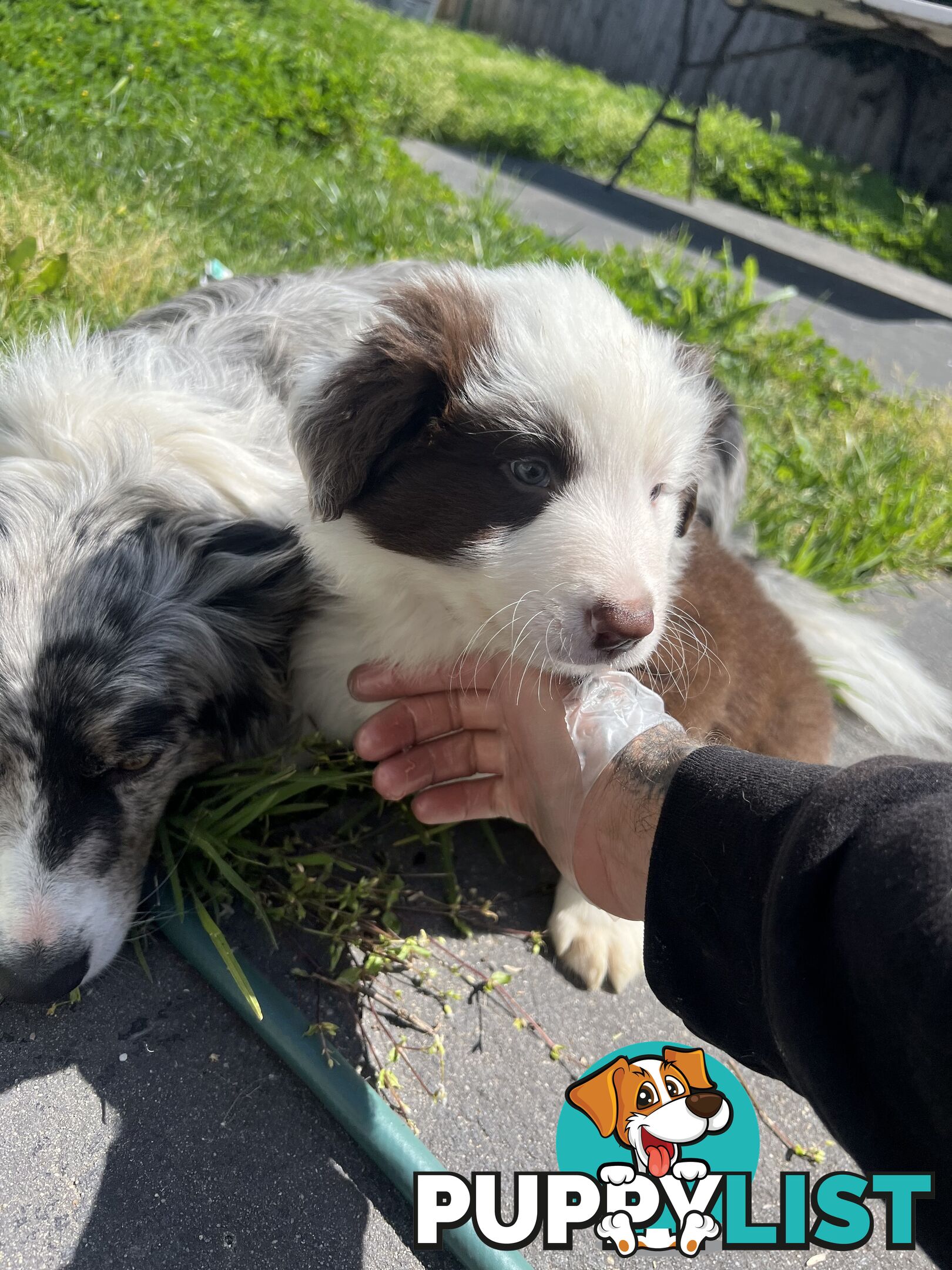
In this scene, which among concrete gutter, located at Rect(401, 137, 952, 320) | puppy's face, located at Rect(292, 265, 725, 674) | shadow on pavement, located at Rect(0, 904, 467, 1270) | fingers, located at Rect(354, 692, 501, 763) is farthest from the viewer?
concrete gutter, located at Rect(401, 137, 952, 320)

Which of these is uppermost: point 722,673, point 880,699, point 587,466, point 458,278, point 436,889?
point 458,278

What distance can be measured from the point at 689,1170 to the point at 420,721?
120 cm

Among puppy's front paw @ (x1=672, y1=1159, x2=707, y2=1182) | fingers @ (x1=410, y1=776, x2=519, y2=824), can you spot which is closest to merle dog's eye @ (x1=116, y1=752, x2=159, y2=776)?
fingers @ (x1=410, y1=776, x2=519, y2=824)

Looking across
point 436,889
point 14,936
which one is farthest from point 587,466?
point 14,936

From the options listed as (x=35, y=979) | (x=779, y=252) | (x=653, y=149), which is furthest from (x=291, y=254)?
(x=653, y=149)

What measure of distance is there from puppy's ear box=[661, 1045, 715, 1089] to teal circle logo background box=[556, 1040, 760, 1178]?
0.18ft

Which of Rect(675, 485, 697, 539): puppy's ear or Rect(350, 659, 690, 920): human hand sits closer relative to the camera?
Rect(350, 659, 690, 920): human hand

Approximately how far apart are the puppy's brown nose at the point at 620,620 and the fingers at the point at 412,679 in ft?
2.05

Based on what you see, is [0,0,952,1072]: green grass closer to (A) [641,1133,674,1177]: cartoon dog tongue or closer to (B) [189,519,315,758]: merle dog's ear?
(B) [189,519,315,758]: merle dog's ear

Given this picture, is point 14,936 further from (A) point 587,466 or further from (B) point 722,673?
(B) point 722,673

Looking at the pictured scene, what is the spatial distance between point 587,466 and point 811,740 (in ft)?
4.47

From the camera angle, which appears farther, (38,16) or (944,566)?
(38,16)

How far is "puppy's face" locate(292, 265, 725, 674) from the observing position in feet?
6.28

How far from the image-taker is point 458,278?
2.38 m
